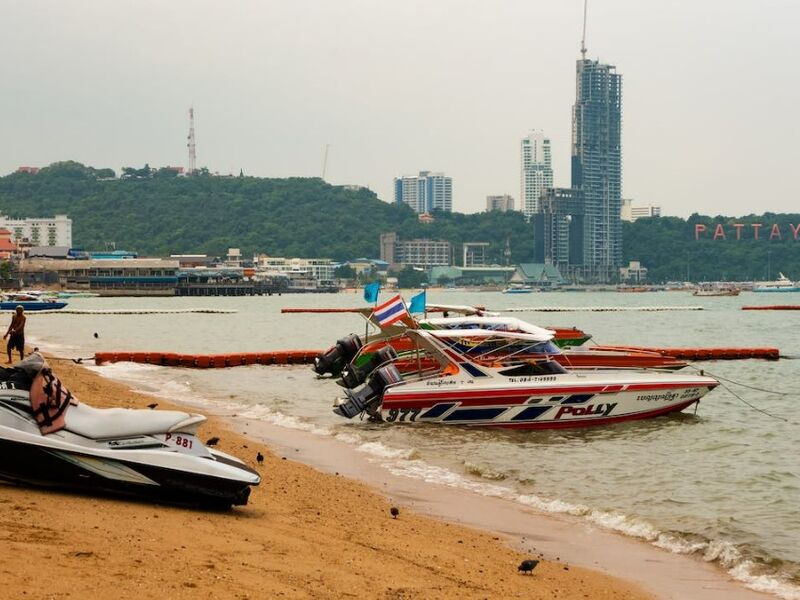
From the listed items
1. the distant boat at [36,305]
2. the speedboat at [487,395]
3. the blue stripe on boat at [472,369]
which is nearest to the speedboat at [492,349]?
the blue stripe on boat at [472,369]

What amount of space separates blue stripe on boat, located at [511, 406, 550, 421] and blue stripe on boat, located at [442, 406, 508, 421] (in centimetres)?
34

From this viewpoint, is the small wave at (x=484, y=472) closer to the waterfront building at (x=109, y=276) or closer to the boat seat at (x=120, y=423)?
the boat seat at (x=120, y=423)

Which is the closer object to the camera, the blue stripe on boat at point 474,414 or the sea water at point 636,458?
the sea water at point 636,458

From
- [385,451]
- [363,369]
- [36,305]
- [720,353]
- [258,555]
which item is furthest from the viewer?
[36,305]

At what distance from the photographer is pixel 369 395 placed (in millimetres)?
23031

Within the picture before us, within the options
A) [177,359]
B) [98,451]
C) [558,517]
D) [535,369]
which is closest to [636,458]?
[535,369]

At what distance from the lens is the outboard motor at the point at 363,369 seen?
2564cm

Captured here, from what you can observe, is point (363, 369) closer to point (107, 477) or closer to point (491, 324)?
point (491, 324)

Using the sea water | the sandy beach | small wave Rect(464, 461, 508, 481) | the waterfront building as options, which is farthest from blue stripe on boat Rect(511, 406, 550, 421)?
the waterfront building

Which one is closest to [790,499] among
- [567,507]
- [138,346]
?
[567,507]

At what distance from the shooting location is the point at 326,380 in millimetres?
34281

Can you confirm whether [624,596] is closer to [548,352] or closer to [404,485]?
[404,485]

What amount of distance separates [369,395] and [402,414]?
2.60 ft

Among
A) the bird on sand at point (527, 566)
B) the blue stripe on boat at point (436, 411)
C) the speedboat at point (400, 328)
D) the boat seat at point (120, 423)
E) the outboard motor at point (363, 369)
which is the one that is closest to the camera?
the bird on sand at point (527, 566)
